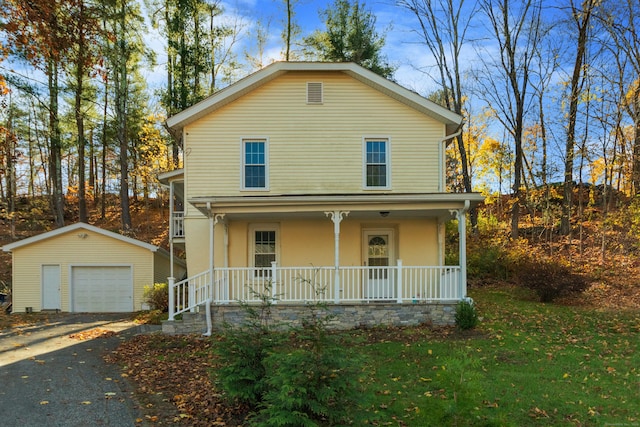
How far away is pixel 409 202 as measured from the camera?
35.0 ft

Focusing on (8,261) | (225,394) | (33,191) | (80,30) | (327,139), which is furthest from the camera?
(33,191)

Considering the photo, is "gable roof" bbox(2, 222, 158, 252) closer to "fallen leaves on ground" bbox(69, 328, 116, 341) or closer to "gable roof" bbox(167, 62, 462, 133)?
"fallen leaves on ground" bbox(69, 328, 116, 341)

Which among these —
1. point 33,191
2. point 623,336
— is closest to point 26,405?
point 623,336

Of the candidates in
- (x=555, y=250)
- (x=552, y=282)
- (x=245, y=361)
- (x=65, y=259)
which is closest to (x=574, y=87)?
(x=555, y=250)

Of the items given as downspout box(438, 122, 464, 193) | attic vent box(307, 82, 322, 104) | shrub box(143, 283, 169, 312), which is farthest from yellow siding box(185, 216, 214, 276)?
downspout box(438, 122, 464, 193)

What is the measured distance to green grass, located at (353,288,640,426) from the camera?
514 centimetres

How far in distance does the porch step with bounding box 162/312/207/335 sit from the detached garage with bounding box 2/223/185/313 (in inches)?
246

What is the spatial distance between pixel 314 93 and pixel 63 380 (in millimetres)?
9302

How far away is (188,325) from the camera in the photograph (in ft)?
34.4

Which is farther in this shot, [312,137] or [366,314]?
[312,137]

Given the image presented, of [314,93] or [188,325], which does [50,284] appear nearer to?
[188,325]

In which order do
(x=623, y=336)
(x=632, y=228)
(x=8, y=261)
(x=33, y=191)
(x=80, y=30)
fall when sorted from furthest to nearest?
(x=33, y=191)
(x=8, y=261)
(x=632, y=228)
(x=623, y=336)
(x=80, y=30)

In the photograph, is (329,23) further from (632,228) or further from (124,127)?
(632,228)

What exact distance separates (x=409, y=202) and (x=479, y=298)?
5.71 meters
